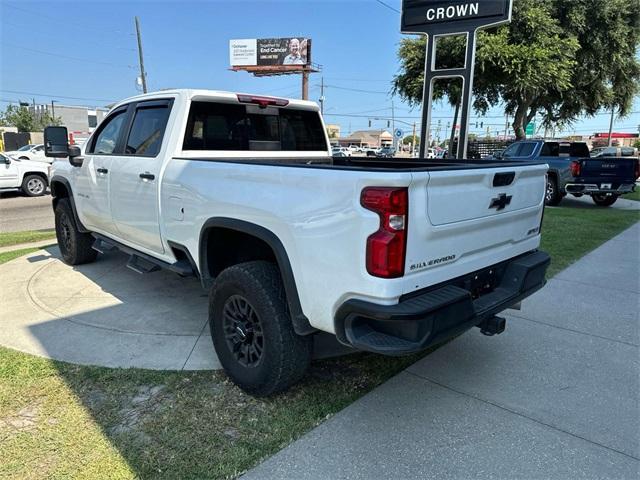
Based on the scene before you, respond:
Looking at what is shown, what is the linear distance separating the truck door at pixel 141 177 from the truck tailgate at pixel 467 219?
2.32 meters

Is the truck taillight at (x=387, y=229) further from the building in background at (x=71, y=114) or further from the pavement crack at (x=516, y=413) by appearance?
the building in background at (x=71, y=114)

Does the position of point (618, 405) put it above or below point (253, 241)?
below

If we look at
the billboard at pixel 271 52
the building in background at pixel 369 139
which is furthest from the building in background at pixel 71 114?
the building in background at pixel 369 139

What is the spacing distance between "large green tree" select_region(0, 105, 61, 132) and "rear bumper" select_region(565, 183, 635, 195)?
224ft

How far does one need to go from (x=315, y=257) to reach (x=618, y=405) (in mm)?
2220

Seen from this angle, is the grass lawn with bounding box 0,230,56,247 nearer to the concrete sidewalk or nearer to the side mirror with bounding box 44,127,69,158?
the side mirror with bounding box 44,127,69,158

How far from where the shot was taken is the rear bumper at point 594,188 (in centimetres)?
1194

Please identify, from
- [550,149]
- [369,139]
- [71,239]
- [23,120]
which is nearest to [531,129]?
[550,149]

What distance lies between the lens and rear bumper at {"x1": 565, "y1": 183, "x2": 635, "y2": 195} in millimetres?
11938

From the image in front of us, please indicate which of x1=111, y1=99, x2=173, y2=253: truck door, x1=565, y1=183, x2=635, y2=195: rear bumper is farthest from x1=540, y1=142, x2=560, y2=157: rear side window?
x1=111, y1=99, x2=173, y2=253: truck door

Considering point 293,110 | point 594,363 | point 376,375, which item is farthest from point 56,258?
point 594,363

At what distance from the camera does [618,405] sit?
3041 millimetres

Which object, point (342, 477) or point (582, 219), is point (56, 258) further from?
point (582, 219)

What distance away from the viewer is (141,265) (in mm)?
4523
